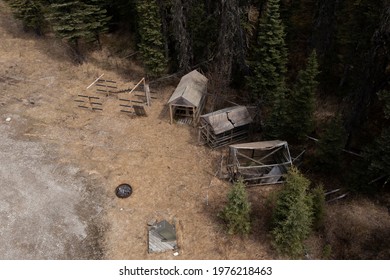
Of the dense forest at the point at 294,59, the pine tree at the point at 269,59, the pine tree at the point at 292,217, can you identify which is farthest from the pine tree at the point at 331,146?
the pine tree at the point at 269,59

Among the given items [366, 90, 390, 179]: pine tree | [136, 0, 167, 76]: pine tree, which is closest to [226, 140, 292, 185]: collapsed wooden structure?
[366, 90, 390, 179]: pine tree

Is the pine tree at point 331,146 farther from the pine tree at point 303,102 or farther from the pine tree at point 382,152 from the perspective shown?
the pine tree at point 382,152

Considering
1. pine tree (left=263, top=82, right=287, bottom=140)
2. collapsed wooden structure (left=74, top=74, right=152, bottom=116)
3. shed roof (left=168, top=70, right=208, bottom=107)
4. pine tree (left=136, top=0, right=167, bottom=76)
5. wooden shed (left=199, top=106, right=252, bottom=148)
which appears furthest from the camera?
collapsed wooden structure (left=74, top=74, right=152, bottom=116)

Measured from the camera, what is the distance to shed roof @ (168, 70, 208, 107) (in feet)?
72.4

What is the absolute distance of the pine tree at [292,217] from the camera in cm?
1426

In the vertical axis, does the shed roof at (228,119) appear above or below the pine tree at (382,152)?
below

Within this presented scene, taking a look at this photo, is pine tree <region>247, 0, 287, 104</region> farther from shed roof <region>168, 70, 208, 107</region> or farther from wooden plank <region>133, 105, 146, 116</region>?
wooden plank <region>133, 105, 146, 116</region>

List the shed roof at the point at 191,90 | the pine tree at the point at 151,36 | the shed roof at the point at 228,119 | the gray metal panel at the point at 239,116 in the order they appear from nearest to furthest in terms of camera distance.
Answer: the shed roof at the point at 228,119 < the gray metal panel at the point at 239,116 < the shed roof at the point at 191,90 < the pine tree at the point at 151,36

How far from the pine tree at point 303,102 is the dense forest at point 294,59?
0.18ft

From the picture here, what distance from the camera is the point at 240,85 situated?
25.5 metres

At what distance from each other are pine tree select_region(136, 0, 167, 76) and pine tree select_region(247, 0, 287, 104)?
766 cm
